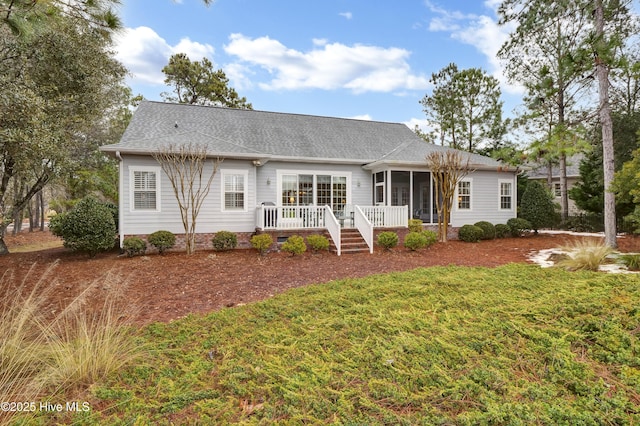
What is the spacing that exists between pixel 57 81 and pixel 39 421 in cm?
1081

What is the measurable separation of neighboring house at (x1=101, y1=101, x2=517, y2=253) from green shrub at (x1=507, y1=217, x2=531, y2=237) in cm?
58

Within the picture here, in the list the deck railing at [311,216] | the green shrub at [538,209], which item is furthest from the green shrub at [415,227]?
the green shrub at [538,209]

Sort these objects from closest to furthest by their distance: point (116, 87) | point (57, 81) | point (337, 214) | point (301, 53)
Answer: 1. point (57, 81)
2. point (337, 214)
3. point (116, 87)
4. point (301, 53)

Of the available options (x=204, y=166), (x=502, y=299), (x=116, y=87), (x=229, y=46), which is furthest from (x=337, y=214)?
(x=116, y=87)

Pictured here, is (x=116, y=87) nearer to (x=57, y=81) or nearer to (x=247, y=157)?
(x=57, y=81)

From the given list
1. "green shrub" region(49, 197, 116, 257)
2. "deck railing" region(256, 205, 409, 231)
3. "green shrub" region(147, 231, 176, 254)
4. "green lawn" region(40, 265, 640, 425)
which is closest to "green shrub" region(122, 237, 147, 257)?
"green shrub" region(147, 231, 176, 254)

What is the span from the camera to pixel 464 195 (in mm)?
13594

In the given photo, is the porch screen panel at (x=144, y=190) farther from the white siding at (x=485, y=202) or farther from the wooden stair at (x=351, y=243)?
the white siding at (x=485, y=202)

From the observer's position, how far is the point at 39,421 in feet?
6.82

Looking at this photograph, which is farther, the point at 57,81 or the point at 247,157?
the point at 247,157

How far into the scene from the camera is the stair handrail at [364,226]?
10188 millimetres

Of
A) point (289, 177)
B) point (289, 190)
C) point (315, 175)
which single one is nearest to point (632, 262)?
point (315, 175)

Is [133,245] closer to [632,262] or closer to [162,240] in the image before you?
[162,240]

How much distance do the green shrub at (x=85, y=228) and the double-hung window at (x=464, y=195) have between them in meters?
13.2
